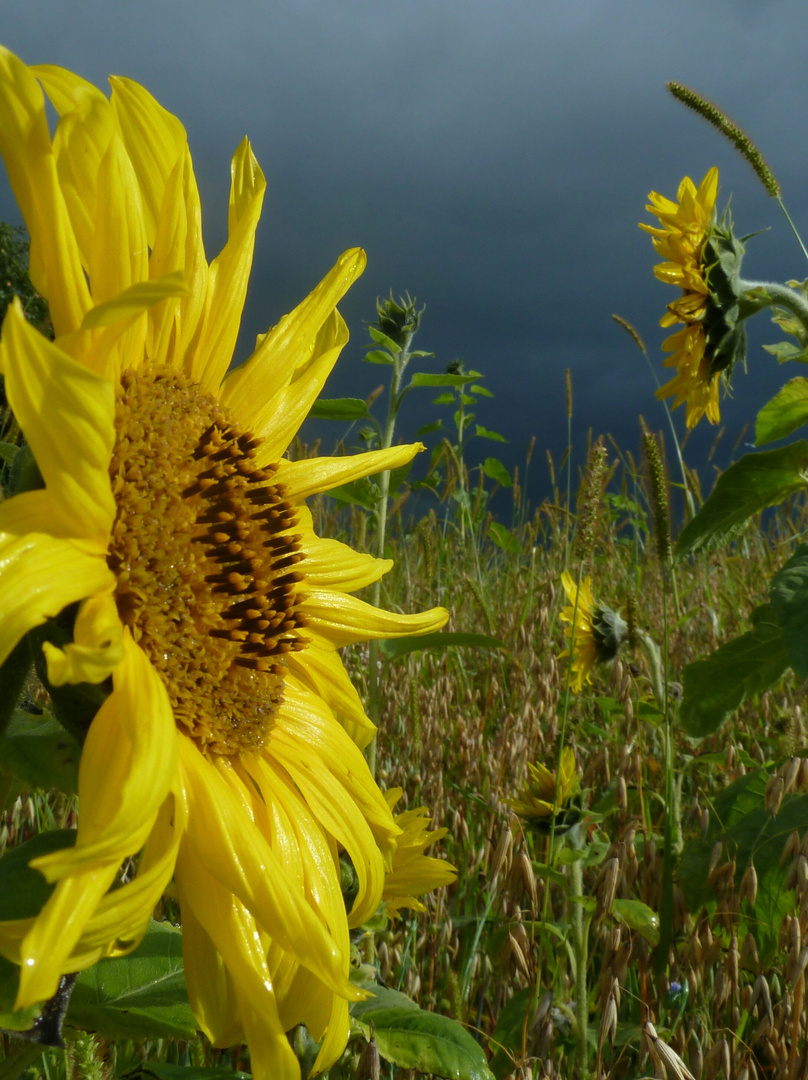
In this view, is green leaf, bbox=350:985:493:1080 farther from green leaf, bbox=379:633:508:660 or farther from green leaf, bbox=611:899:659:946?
green leaf, bbox=611:899:659:946

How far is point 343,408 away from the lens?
200cm

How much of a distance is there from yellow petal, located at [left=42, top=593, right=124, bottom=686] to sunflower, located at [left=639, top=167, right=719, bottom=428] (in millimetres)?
2377

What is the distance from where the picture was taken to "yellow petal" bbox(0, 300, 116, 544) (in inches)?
26.2

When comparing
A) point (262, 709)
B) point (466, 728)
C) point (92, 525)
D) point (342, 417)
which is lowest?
point (466, 728)

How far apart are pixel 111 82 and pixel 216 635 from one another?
24.2 inches

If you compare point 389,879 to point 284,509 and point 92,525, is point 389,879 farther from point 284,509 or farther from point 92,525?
point 92,525

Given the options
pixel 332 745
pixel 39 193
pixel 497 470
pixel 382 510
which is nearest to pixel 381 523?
pixel 382 510

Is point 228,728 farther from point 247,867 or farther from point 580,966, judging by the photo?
point 580,966

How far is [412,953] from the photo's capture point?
1.87 meters

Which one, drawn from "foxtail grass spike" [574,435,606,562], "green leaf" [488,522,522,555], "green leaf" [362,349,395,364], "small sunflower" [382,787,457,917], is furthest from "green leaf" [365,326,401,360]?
"green leaf" [488,522,522,555]

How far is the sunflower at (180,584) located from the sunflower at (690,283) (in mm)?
1867

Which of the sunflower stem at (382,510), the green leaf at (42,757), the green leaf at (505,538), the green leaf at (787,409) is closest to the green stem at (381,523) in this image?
the sunflower stem at (382,510)

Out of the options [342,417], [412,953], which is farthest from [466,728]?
[342,417]

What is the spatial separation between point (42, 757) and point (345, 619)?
0.52m
